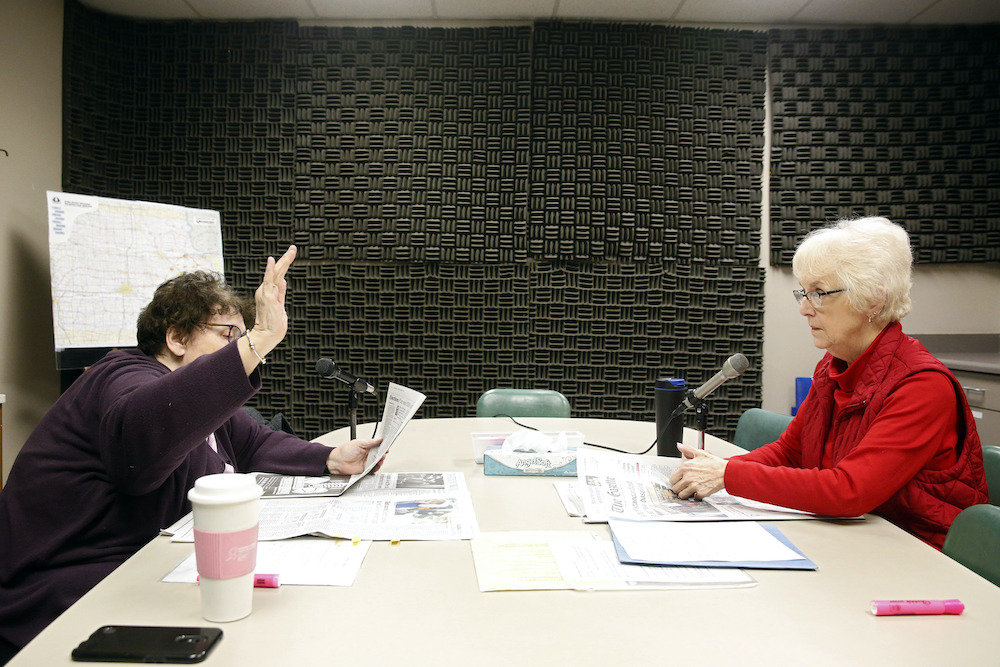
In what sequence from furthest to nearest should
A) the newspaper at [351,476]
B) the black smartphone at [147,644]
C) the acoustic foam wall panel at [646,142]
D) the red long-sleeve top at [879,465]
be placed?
1. the acoustic foam wall panel at [646,142]
2. the newspaper at [351,476]
3. the red long-sleeve top at [879,465]
4. the black smartphone at [147,644]

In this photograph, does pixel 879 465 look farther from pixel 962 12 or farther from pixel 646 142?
pixel 962 12

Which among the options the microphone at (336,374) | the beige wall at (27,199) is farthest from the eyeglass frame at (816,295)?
the beige wall at (27,199)

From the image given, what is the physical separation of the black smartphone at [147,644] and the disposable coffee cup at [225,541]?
0.15 ft

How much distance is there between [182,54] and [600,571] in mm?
4261

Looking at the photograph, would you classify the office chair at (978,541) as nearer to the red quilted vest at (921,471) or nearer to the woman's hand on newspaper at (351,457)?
the red quilted vest at (921,471)

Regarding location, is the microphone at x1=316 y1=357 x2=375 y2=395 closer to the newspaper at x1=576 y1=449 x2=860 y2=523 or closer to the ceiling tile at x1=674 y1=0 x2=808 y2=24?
the newspaper at x1=576 y1=449 x2=860 y2=523

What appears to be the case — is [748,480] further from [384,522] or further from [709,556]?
[384,522]

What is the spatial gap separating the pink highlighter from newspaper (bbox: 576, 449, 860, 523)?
414 millimetres

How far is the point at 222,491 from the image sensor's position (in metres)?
0.87

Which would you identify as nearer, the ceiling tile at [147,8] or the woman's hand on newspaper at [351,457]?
the woman's hand on newspaper at [351,457]

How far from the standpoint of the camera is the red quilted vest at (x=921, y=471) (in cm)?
144

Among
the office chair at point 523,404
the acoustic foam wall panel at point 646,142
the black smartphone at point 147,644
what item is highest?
the acoustic foam wall panel at point 646,142

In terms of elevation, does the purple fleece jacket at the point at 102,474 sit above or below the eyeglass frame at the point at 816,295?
below

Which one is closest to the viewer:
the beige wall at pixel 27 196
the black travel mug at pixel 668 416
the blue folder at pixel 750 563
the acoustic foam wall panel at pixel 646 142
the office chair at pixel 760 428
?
the blue folder at pixel 750 563
